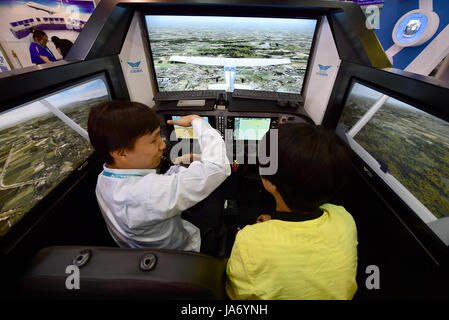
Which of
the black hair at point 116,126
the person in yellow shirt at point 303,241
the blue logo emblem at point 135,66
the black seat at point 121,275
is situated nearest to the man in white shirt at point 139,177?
the black hair at point 116,126

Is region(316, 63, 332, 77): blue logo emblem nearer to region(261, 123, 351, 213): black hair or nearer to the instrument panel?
the instrument panel

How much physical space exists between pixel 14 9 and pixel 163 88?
3754mm

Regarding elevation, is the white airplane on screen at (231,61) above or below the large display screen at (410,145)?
above

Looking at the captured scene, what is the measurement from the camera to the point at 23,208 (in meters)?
0.76

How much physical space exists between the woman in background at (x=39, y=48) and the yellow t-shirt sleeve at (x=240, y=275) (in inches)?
172

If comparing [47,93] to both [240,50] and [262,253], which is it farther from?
[240,50]

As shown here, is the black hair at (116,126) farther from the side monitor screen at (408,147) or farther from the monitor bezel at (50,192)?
the side monitor screen at (408,147)

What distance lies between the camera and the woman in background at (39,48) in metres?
2.90

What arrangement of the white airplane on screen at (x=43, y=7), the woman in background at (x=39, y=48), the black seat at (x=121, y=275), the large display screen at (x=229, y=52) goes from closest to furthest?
the black seat at (x=121, y=275), the large display screen at (x=229, y=52), the woman in background at (x=39, y=48), the white airplane on screen at (x=43, y=7)

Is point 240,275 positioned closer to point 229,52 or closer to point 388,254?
point 388,254

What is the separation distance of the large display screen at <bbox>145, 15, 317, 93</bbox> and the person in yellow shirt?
141 cm

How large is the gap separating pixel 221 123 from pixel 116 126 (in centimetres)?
100

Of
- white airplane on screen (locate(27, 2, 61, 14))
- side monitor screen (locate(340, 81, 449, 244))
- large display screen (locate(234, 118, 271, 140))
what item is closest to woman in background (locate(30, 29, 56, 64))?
white airplane on screen (locate(27, 2, 61, 14))

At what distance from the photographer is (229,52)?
172 centimetres
